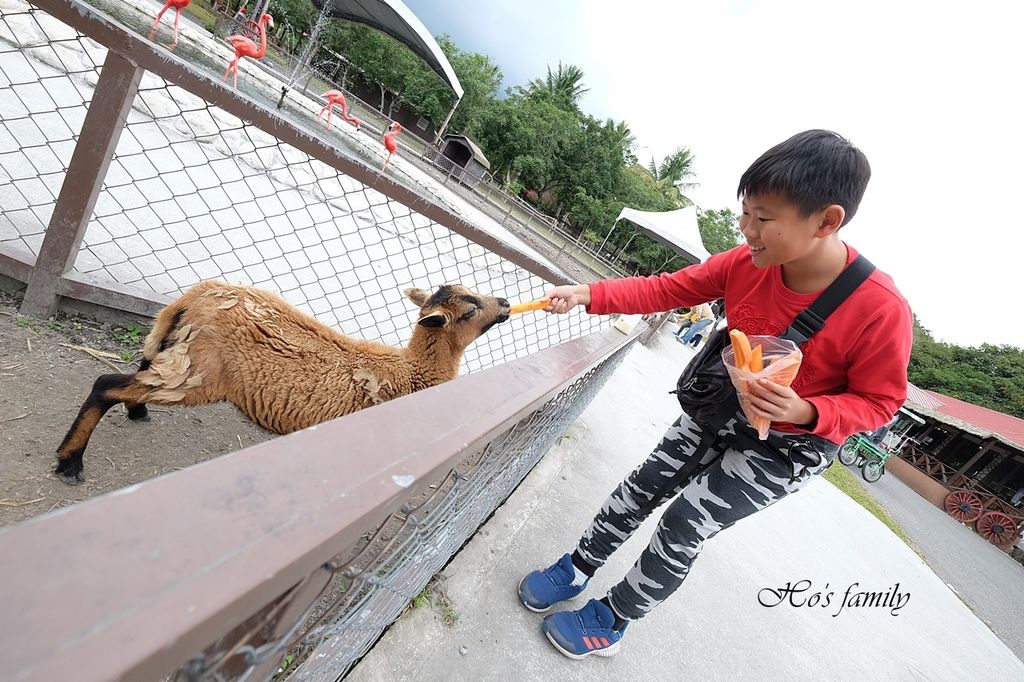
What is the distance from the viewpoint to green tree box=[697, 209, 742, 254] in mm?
51463

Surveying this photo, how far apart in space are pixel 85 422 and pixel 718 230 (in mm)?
59265

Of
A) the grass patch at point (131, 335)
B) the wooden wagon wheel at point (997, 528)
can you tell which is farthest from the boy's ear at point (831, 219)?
the wooden wagon wheel at point (997, 528)

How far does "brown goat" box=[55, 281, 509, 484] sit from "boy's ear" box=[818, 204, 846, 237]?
1801mm

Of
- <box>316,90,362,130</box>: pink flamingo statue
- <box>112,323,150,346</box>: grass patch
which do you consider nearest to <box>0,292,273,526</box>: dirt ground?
<box>112,323,150,346</box>: grass patch

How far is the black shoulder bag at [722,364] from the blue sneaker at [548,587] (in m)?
1.00

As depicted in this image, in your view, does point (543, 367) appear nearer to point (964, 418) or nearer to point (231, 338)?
point (231, 338)

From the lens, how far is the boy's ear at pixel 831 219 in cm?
180

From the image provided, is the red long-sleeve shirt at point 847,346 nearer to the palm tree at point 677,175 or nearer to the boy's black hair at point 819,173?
the boy's black hair at point 819,173

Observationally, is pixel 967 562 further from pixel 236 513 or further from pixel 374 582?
pixel 236 513

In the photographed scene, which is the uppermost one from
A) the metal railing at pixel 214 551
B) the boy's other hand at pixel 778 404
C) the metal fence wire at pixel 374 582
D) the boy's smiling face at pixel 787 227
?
the boy's smiling face at pixel 787 227

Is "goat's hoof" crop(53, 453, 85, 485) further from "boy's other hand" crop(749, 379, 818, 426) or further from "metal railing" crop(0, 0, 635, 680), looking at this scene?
"boy's other hand" crop(749, 379, 818, 426)

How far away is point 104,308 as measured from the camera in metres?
3.01

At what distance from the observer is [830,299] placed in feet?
6.17

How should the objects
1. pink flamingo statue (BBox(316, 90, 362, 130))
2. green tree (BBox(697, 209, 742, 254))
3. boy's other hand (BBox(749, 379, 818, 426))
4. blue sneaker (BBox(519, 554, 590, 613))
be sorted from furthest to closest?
green tree (BBox(697, 209, 742, 254))
pink flamingo statue (BBox(316, 90, 362, 130))
blue sneaker (BBox(519, 554, 590, 613))
boy's other hand (BBox(749, 379, 818, 426))
